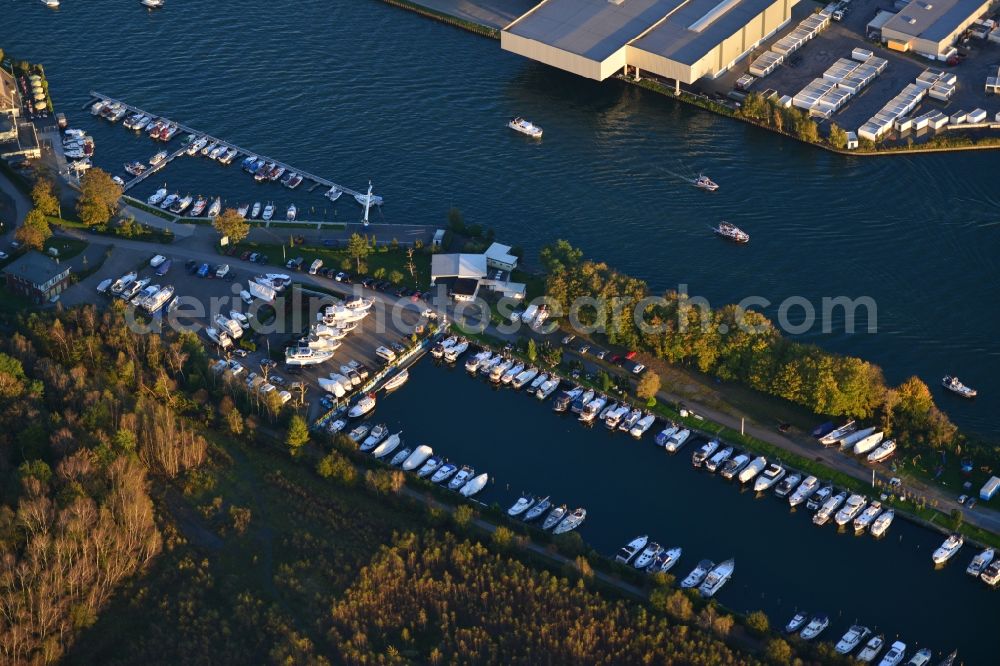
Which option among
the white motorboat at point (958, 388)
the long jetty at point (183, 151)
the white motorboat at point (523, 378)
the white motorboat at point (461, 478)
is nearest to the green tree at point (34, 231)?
the long jetty at point (183, 151)

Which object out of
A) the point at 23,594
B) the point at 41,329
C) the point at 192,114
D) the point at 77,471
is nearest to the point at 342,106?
the point at 192,114

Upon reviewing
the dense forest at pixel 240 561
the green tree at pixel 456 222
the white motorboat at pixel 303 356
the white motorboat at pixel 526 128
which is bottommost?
the dense forest at pixel 240 561

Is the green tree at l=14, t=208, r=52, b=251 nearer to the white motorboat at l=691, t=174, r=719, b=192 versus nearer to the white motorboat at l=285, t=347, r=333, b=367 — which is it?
the white motorboat at l=285, t=347, r=333, b=367

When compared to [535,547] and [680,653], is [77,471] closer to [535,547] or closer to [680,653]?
[535,547]

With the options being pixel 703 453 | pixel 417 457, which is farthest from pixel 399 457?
pixel 703 453

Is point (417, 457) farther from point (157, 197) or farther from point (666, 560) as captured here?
point (157, 197)

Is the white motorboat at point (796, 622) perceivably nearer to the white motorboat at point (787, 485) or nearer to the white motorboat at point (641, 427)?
the white motorboat at point (787, 485)
